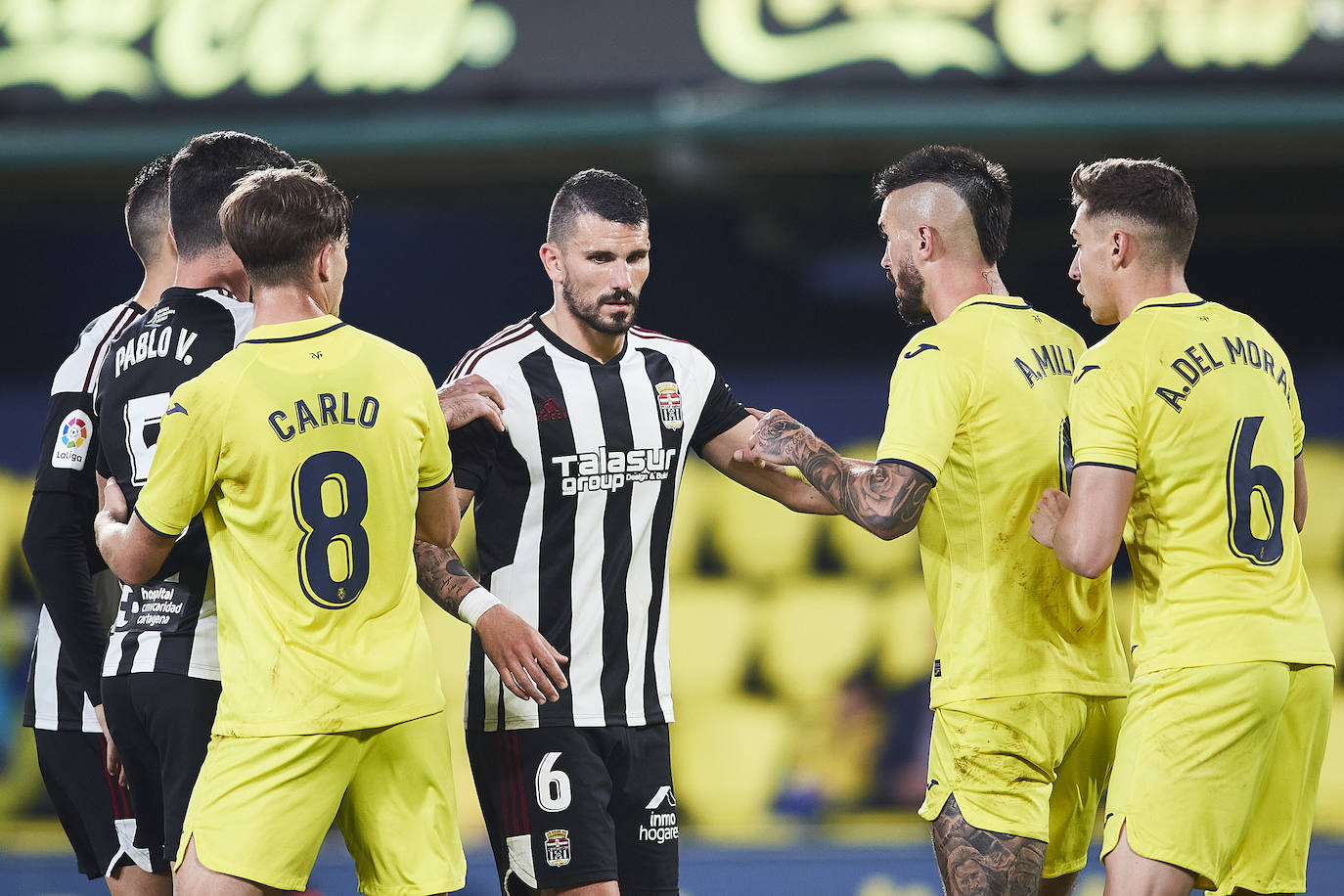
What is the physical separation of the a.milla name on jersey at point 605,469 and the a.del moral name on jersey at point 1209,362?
1.22 metres

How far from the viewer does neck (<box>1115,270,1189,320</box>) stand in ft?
12.0

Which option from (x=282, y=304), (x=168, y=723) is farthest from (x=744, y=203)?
(x=168, y=723)

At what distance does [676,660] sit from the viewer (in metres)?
8.20

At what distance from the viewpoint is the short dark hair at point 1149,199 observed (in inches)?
144

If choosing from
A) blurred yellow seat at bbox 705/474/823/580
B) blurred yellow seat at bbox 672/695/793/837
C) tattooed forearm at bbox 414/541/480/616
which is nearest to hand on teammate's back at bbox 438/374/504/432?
tattooed forearm at bbox 414/541/480/616

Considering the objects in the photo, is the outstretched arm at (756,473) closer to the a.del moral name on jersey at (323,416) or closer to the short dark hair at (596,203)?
the short dark hair at (596,203)

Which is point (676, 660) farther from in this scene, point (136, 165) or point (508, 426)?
point (508, 426)

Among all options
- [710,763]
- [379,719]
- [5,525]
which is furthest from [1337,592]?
[5,525]

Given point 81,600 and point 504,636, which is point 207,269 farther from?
point 504,636

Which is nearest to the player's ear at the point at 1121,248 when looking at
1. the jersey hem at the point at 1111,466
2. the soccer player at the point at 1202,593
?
the soccer player at the point at 1202,593

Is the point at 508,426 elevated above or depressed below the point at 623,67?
below

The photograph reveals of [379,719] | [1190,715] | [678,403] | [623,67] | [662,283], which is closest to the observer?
[379,719]

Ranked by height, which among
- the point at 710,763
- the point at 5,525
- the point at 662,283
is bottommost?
the point at 710,763

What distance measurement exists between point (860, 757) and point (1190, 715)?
181 inches
